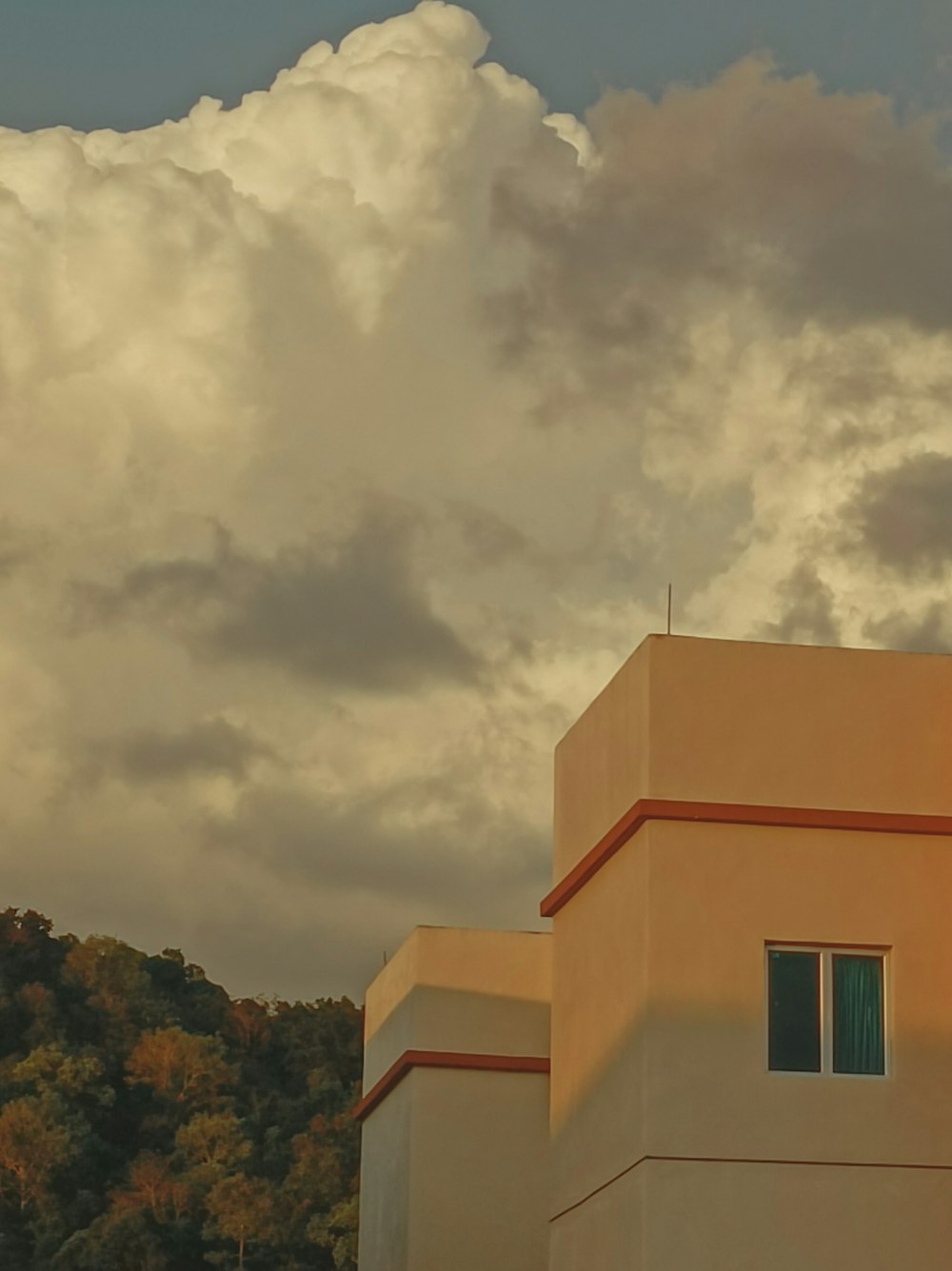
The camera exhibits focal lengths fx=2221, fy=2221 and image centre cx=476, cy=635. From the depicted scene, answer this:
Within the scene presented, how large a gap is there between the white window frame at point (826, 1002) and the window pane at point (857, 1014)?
A: 0.11 ft

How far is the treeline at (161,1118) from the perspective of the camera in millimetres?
52875

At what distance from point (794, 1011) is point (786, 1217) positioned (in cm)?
166

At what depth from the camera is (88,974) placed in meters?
62.8

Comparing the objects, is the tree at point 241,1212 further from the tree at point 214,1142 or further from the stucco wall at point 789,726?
the stucco wall at point 789,726

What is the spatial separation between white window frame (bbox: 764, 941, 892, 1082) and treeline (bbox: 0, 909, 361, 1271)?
117 ft

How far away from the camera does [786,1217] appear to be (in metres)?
17.8

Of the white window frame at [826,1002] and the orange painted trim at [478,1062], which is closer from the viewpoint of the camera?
the white window frame at [826,1002]

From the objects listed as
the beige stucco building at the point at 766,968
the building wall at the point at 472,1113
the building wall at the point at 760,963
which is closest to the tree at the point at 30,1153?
the building wall at the point at 472,1113

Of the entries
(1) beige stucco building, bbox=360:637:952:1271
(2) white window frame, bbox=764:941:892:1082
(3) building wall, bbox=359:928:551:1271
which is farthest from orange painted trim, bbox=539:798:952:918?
(3) building wall, bbox=359:928:551:1271

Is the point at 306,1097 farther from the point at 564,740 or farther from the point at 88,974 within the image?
the point at 564,740

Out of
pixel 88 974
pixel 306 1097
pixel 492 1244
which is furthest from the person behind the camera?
pixel 88 974

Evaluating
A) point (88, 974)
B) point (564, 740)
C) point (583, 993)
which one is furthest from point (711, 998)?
point (88, 974)

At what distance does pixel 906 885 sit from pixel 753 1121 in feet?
7.81

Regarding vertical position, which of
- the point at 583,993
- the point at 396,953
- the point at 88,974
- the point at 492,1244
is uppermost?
the point at 88,974
